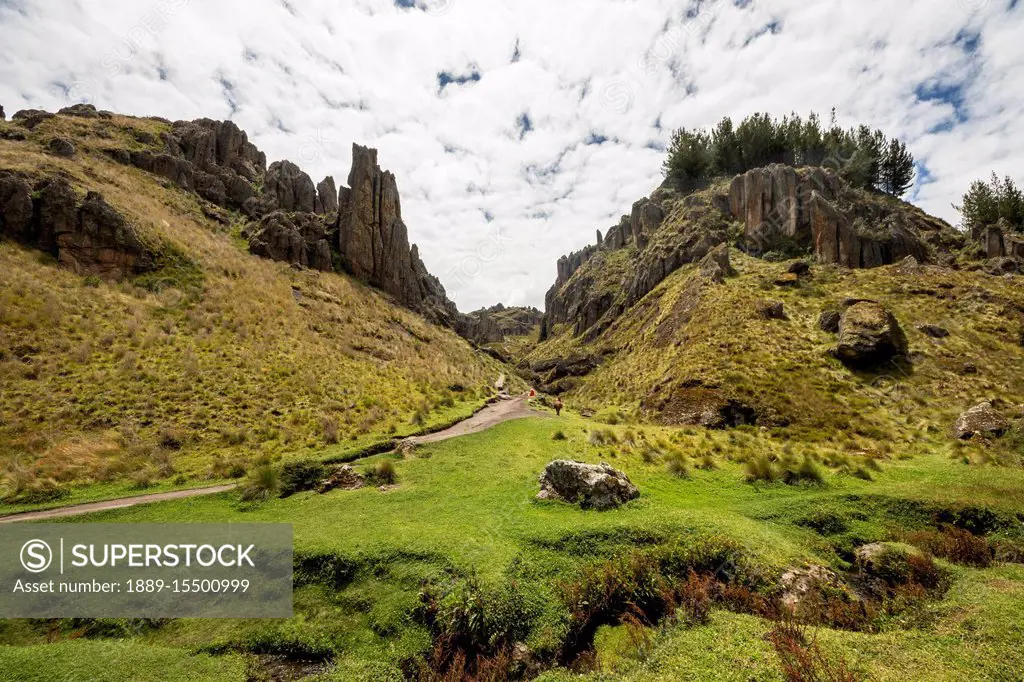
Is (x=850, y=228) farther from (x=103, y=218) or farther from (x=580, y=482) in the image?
(x=103, y=218)

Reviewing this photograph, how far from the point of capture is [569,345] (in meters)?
70.3

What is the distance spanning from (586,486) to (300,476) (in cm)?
1117

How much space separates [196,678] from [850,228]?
198 feet

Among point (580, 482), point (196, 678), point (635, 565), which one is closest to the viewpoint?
point (196, 678)

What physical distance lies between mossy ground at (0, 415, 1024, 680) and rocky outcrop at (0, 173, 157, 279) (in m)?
29.0

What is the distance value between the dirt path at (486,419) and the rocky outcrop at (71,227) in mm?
29438

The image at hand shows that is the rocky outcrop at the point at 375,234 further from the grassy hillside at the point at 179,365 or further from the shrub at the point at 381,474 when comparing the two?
the shrub at the point at 381,474

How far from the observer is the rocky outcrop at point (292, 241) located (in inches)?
1832

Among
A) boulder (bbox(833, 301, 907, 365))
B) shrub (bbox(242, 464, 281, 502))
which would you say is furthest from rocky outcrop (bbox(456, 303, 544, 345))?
shrub (bbox(242, 464, 281, 502))

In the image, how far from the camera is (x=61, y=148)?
40.7m

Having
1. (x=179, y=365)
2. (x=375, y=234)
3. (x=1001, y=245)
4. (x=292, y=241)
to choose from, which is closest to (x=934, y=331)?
(x=1001, y=245)

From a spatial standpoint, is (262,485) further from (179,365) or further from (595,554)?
(179,365)

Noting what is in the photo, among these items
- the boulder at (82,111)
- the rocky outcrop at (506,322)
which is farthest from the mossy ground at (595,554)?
the rocky outcrop at (506,322)

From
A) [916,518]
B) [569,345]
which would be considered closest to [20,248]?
[916,518]
